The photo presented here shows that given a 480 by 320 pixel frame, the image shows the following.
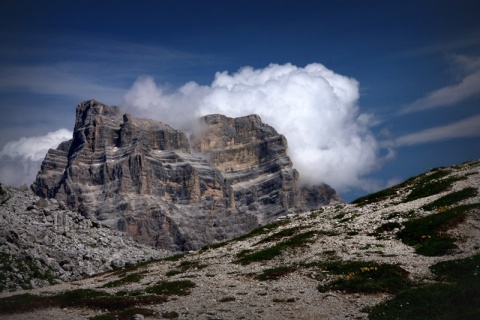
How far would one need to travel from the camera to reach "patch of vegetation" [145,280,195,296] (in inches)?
1527

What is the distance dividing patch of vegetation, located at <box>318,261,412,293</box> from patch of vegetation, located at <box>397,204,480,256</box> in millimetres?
5834

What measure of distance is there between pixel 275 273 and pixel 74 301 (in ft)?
52.4

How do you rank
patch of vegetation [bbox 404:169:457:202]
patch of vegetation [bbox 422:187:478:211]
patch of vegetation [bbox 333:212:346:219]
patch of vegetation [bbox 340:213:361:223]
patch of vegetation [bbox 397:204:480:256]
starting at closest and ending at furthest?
patch of vegetation [bbox 397:204:480:256] < patch of vegetation [bbox 422:187:478:211] < patch of vegetation [bbox 340:213:361:223] < patch of vegetation [bbox 404:169:457:202] < patch of vegetation [bbox 333:212:346:219]

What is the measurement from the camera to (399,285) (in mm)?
34781

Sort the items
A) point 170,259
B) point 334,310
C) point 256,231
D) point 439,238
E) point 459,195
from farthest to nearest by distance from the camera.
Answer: point 256,231 < point 170,259 < point 459,195 < point 439,238 < point 334,310

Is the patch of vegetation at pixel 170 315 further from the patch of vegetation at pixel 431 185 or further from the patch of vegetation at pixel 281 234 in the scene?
the patch of vegetation at pixel 431 185

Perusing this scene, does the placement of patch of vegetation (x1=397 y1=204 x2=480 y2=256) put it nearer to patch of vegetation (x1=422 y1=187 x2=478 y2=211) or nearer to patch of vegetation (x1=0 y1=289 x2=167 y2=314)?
patch of vegetation (x1=422 y1=187 x2=478 y2=211)

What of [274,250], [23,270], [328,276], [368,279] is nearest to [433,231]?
[368,279]

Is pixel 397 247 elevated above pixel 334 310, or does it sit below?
above

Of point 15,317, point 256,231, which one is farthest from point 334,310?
point 256,231

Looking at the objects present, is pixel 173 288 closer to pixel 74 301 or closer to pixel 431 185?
pixel 74 301

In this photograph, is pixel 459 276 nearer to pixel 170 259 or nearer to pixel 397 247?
pixel 397 247

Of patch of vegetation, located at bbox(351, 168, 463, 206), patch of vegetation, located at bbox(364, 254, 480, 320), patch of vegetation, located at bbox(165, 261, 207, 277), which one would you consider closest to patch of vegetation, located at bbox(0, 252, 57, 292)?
patch of vegetation, located at bbox(165, 261, 207, 277)

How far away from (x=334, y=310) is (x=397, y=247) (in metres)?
15.4
